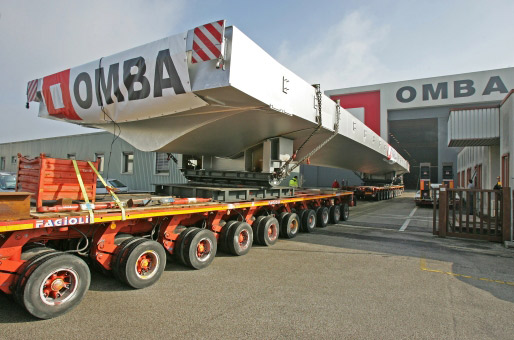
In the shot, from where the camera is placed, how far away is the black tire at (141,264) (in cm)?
421

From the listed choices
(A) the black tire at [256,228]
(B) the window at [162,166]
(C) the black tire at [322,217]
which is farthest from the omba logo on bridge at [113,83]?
(B) the window at [162,166]

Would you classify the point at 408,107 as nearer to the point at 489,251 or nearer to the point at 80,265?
the point at 489,251

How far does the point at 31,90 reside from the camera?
21.8 ft

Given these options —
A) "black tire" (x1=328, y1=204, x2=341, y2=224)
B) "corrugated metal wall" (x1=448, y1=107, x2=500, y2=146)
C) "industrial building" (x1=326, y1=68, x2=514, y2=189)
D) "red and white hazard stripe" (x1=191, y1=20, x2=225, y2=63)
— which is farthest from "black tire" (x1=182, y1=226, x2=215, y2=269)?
"industrial building" (x1=326, y1=68, x2=514, y2=189)

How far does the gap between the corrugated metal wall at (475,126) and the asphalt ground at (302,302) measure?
229 inches

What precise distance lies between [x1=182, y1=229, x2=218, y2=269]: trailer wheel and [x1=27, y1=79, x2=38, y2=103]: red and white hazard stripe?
15.8 feet

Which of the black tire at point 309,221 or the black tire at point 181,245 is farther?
the black tire at point 309,221

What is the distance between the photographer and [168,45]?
5117mm

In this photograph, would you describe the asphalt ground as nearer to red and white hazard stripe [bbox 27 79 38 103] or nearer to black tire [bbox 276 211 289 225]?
black tire [bbox 276 211 289 225]

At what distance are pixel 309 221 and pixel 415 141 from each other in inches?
1468

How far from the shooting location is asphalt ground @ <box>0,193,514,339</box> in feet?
10.7

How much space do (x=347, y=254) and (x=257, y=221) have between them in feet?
7.10

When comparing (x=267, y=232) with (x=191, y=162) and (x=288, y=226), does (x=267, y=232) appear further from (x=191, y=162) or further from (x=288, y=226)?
(x=191, y=162)

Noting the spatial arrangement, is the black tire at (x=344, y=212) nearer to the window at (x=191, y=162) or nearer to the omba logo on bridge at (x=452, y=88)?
the window at (x=191, y=162)
